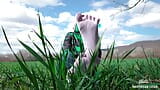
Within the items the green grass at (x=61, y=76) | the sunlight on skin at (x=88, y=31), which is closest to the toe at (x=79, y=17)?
the sunlight on skin at (x=88, y=31)

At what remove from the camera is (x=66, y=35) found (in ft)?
10.1

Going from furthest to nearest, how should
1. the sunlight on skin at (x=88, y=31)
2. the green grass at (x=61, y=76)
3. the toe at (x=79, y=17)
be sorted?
the toe at (x=79, y=17) → the sunlight on skin at (x=88, y=31) → the green grass at (x=61, y=76)

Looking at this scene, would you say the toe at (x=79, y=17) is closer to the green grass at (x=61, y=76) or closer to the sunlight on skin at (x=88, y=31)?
the sunlight on skin at (x=88, y=31)

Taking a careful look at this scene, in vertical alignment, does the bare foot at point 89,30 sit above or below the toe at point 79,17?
below

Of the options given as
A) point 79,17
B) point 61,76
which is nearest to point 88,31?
point 79,17

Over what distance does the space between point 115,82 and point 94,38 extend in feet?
1.45

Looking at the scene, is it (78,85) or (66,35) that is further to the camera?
(66,35)

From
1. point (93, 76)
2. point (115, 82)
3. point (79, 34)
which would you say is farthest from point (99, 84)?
point (79, 34)

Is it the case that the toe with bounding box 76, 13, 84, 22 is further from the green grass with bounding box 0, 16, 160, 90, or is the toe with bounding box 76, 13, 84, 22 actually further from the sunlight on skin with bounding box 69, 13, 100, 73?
the green grass with bounding box 0, 16, 160, 90

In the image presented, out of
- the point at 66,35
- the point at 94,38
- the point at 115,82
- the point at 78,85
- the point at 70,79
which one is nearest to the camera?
the point at 78,85

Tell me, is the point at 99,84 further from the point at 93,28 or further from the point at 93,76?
the point at 93,28

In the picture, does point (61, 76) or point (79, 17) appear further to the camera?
point (79, 17)

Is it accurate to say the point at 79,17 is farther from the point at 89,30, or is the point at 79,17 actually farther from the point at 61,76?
the point at 61,76

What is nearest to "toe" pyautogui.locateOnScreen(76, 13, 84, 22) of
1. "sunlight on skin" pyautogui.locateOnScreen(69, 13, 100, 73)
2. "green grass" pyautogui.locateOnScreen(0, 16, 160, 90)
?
"sunlight on skin" pyautogui.locateOnScreen(69, 13, 100, 73)
